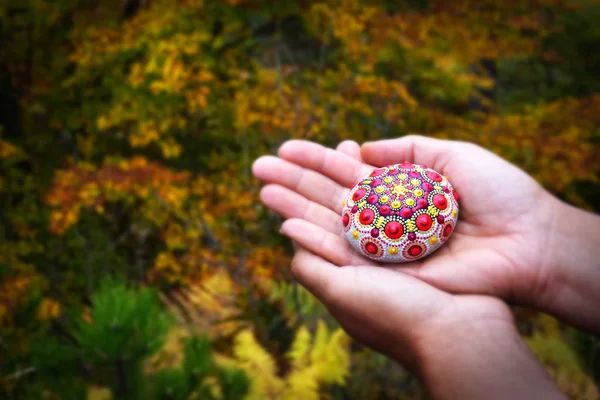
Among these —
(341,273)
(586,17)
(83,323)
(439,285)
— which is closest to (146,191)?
(83,323)

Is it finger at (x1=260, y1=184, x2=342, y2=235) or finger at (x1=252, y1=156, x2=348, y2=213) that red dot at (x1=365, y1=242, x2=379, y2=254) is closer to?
finger at (x1=260, y1=184, x2=342, y2=235)

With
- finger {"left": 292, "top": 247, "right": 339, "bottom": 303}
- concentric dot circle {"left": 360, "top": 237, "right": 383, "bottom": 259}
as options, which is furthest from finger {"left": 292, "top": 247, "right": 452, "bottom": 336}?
concentric dot circle {"left": 360, "top": 237, "right": 383, "bottom": 259}

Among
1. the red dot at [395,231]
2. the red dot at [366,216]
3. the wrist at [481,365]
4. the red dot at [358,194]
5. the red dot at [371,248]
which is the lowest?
the wrist at [481,365]

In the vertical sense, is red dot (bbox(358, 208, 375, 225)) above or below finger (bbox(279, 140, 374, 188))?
below

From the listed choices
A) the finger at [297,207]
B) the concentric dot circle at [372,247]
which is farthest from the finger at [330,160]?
the concentric dot circle at [372,247]

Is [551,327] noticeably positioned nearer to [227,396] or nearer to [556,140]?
[556,140]

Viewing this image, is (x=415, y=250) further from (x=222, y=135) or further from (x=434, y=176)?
(x=222, y=135)

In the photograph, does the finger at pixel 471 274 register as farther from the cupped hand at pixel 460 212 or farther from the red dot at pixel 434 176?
the red dot at pixel 434 176

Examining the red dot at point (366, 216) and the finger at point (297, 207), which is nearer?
the red dot at point (366, 216)
